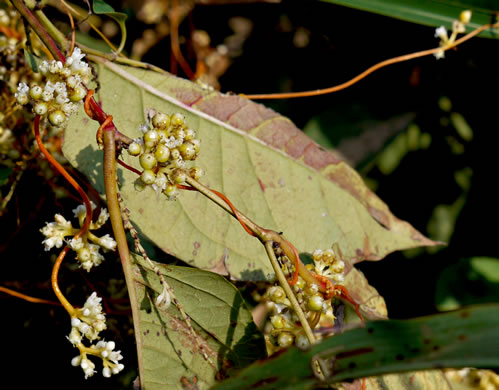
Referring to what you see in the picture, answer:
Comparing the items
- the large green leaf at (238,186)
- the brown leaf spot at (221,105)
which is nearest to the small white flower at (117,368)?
the large green leaf at (238,186)

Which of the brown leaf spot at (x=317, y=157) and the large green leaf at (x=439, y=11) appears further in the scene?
the large green leaf at (x=439, y=11)

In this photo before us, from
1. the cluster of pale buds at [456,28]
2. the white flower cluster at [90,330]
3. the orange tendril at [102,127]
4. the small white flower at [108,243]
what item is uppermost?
the cluster of pale buds at [456,28]

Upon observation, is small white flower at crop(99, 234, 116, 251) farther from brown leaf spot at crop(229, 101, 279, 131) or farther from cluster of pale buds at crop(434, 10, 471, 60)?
cluster of pale buds at crop(434, 10, 471, 60)

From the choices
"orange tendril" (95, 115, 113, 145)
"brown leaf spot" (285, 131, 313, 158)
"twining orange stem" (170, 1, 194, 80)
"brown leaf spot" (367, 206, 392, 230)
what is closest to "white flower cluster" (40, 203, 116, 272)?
"orange tendril" (95, 115, 113, 145)

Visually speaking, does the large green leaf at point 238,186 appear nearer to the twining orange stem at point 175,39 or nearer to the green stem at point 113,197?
the green stem at point 113,197

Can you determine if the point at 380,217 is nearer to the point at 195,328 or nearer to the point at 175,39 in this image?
the point at 195,328

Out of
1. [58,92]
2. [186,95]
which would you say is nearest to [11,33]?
[186,95]
